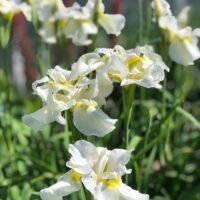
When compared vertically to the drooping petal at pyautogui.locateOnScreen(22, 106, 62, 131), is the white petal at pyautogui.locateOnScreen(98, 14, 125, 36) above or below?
above

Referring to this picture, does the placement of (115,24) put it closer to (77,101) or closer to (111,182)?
(77,101)

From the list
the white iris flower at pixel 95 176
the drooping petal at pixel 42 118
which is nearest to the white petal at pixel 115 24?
the drooping petal at pixel 42 118

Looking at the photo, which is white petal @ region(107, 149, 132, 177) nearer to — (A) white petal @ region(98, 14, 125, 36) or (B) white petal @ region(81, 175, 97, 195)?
(B) white petal @ region(81, 175, 97, 195)

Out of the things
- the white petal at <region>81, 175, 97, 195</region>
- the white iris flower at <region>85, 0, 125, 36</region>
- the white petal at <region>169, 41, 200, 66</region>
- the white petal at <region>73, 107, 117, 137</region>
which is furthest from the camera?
the white iris flower at <region>85, 0, 125, 36</region>

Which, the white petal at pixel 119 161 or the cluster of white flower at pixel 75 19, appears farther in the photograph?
the cluster of white flower at pixel 75 19

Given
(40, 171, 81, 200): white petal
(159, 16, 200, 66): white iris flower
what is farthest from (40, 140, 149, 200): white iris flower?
(159, 16, 200, 66): white iris flower

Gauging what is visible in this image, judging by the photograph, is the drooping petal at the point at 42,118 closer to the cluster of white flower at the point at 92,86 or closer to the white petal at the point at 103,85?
the cluster of white flower at the point at 92,86

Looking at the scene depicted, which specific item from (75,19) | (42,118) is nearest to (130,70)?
(42,118)

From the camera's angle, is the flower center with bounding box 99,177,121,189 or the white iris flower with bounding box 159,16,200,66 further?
the white iris flower with bounding box 159,16,200,66
